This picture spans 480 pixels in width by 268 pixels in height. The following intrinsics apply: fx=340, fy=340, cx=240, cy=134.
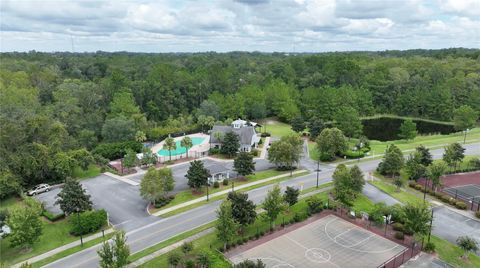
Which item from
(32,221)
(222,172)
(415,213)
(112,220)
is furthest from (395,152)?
(32,221)

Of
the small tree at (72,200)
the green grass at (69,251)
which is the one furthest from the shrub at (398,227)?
the small tree at (72,200)

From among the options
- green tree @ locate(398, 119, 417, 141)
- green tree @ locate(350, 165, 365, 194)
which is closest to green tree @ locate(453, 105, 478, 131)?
green tree @ locate(398, 119, 417, 141)

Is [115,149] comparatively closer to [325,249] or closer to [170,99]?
[170,99]

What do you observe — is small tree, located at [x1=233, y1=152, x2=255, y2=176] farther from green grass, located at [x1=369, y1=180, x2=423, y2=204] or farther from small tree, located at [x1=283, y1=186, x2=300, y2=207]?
→ green grass, located at [x1=369, y1=180, x2=423, y2=204]

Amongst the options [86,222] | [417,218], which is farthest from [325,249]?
[86,222]

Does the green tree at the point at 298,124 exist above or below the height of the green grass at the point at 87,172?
above

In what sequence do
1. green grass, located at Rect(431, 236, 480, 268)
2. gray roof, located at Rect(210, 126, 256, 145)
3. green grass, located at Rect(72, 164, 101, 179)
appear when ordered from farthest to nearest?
gray roof, located at Rect(210, 126, 256, 145) → green grass, located at Rect(72, 164, 101, 179) → green grass, located at Rect(431, 236, 480, 268)

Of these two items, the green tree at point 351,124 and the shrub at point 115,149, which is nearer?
the shrub at point 115,149

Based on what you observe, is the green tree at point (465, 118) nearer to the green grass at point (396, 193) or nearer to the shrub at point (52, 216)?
the green grass at point (396, 193)
